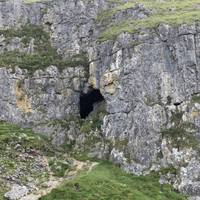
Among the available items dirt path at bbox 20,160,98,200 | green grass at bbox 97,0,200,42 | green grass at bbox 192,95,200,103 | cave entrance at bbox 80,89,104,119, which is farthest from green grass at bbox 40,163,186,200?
green grass at bbox 97,0,200,42

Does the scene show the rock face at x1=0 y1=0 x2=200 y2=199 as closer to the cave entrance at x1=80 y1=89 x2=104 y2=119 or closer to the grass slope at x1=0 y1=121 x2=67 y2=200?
the cave entrance at x1=80 y1=89 x2=104 y2=119

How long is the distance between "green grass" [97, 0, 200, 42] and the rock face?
1.42 m

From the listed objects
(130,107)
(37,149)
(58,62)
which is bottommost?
(37,149)

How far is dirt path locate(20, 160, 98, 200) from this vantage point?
67.9m

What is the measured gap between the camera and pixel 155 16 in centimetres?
9400

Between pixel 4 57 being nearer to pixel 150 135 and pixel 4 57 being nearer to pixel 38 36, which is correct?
pixel 38 36

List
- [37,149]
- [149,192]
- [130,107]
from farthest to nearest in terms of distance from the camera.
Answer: [130,107]
[37,149]
[149,192]

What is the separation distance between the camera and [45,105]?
88.6 m

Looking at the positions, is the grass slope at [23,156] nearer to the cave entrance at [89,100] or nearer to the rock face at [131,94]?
the rock face at [131,94]

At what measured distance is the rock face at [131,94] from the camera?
77.4 meters

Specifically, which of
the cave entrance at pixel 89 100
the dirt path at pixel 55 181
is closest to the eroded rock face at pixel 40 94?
the cave entrance at pixel 89 100

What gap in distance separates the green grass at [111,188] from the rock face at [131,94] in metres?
1.81

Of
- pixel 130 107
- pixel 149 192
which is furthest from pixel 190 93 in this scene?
pixel 149 192

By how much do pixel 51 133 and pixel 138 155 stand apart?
1506cm
